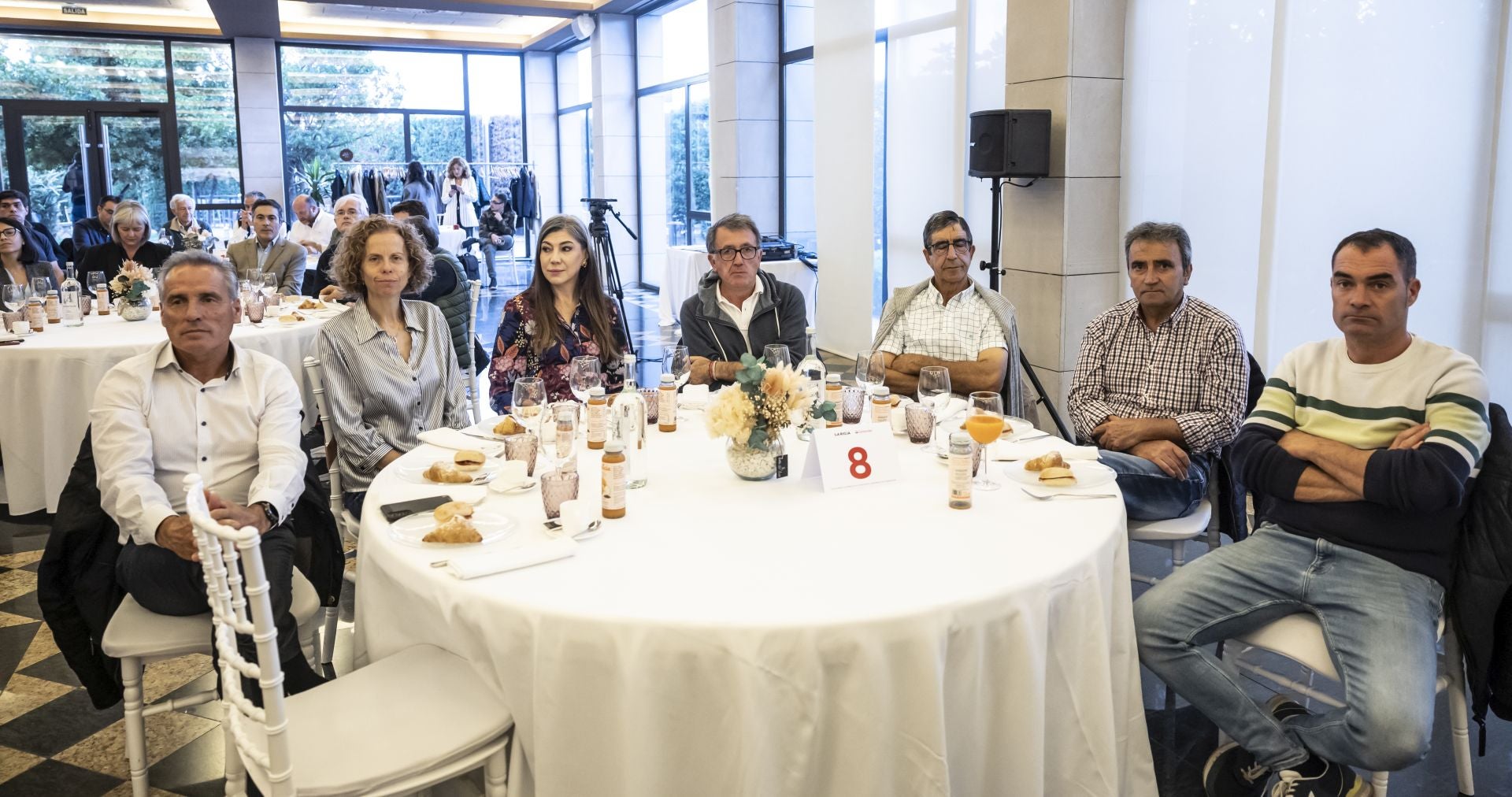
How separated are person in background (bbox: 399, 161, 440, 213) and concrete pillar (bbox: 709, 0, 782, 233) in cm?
447

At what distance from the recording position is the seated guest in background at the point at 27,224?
7.28m

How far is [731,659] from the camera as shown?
175 centimetres

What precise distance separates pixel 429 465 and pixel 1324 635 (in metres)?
2.13

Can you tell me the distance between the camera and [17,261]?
6.50 meters


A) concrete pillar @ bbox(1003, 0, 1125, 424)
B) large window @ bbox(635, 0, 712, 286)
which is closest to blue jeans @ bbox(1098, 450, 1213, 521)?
concrete pillar @ bbox(1003, 0, 1125, 424)

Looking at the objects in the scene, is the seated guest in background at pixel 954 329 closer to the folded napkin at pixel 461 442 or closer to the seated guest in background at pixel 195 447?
the folded napkin at pixel 461 442

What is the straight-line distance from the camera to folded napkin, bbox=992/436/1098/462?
2691 millimetres

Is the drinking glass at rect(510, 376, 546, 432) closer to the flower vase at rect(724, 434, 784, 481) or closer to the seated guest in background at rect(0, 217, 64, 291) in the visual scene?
the flower vase at rect(724, 434, 784, 481)

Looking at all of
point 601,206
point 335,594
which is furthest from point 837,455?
point 601,206

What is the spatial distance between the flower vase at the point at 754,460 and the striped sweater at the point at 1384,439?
3.98 feet

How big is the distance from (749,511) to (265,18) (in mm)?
13688

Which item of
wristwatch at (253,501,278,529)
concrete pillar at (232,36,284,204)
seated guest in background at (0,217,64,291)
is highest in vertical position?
concrete pillar at (232,36,284,204)

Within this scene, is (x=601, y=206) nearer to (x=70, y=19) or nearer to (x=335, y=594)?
(x=335, y=594)

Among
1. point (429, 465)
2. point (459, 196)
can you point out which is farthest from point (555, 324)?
point (459, 196)
